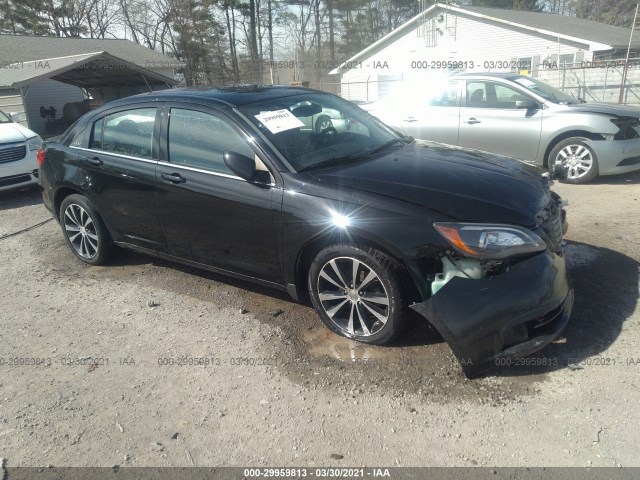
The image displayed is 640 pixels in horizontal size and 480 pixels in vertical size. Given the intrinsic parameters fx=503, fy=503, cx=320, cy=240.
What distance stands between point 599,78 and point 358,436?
22.1 meters

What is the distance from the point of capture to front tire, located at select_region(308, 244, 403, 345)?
3170mm

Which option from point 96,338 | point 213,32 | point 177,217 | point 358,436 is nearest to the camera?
point 358,436

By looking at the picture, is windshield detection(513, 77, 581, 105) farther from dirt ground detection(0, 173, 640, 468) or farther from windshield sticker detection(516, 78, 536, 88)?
dirt ground detection(0, 173, 640, 468)

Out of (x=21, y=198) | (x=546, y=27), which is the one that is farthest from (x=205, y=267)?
(x=546, y=27)

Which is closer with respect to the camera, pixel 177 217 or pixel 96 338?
pixel 96 338

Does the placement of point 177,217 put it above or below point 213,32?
below

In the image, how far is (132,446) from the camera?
268 cm

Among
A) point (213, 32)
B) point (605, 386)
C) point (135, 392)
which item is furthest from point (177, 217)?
point (213, 32)

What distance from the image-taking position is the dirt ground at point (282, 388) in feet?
8.42

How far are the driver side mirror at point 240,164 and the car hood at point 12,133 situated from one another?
255 inches

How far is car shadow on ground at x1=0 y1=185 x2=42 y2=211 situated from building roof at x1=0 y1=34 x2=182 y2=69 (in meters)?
16.8

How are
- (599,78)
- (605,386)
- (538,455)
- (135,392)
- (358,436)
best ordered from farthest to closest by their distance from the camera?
(599,78) < (135,392) < (605,386) < (358,436) < (538,455)

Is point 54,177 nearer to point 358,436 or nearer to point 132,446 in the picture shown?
point 132,446

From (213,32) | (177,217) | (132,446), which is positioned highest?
(213,32)
